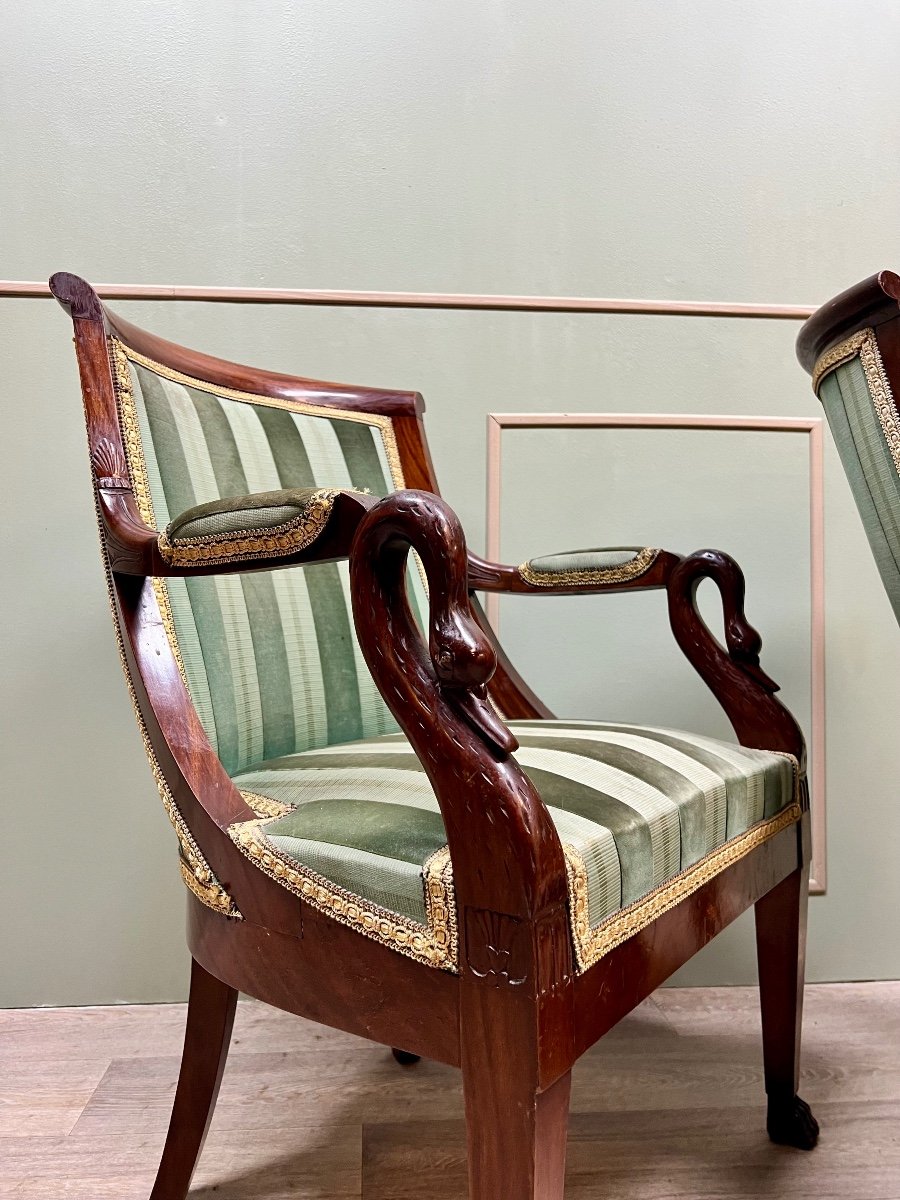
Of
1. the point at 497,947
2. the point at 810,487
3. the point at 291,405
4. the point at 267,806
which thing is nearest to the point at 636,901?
the point at 497,947

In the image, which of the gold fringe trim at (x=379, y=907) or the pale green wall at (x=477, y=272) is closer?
the gold fringe trim at (x=379, y=907)

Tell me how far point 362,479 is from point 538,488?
41 centimetres

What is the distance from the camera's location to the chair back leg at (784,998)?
35.5 inches

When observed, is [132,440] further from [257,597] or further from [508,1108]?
[508,1108]

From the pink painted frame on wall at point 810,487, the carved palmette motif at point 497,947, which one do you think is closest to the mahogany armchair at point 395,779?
the carved palmette motif at point 497,947

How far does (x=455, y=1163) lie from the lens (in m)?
0.92

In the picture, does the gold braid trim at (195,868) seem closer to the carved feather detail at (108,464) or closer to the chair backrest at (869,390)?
the carved feather detail at (108,464)

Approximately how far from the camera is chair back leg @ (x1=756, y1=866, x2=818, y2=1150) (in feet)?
2.96

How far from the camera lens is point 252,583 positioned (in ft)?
2.90

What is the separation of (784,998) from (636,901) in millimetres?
486

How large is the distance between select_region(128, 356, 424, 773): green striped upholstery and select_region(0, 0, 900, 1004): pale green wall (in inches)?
15.4

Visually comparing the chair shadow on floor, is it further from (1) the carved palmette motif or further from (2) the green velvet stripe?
(1) the carved palmette motif

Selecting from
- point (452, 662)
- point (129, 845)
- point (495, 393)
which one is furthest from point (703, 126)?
point (129, 845)

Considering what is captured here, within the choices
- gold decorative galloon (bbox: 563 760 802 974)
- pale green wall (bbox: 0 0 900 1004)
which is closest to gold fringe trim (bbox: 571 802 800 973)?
gold decorative galloon (bbox: 563 760 802 974)
